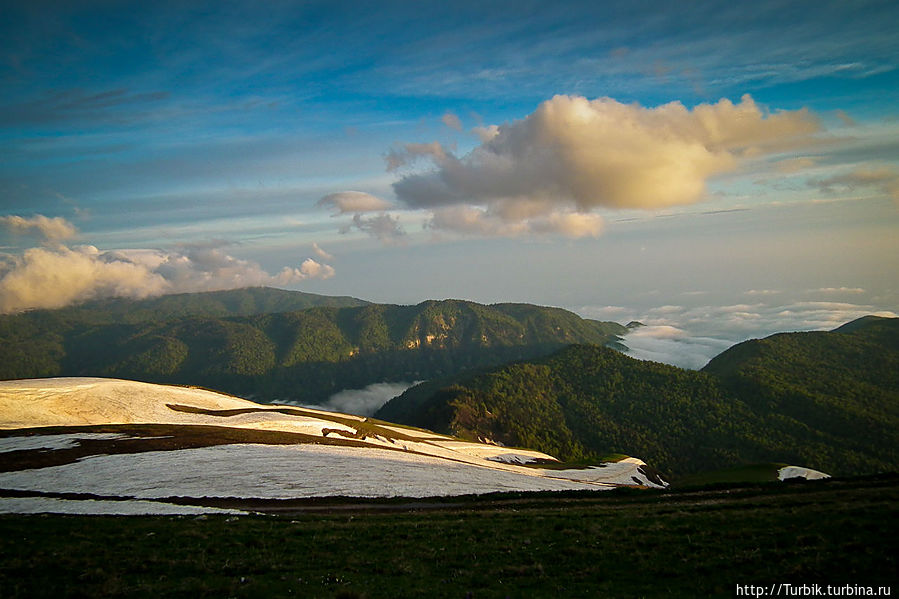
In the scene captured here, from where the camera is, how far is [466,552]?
20719 mm

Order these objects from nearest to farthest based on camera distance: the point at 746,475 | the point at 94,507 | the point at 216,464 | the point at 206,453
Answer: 1. the point at 94,507
2. the point at 216,464
3. the point at 206,453
4. the point at 746,475

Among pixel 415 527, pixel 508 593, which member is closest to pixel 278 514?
pixel 415 527

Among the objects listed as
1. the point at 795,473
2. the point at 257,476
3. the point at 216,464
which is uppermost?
the point at 257,476

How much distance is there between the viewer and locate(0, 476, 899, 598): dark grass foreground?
1526cm

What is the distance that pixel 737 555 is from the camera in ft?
57.5

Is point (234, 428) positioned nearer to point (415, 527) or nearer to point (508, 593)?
point (415, 527)

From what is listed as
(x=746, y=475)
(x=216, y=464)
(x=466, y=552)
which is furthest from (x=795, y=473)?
(x=216, y=464)

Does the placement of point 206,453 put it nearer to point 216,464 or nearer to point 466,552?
point 216,464

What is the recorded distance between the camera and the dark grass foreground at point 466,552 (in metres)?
15.3

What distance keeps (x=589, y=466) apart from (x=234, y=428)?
69.6 m

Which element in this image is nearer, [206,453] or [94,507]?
[94,507]

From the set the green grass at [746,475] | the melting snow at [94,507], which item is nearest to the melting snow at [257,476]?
the melting snow at [94,507]

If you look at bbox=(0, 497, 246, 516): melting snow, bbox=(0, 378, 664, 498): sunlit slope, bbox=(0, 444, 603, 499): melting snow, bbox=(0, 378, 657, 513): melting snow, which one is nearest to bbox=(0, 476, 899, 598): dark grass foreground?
bbox=(0, 497, 246, 516): melting snow

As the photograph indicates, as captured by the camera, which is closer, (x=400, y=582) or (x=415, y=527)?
(x=400, y=582)
